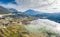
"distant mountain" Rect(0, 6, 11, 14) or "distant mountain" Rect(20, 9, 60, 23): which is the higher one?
"distant mountain" Rect(0, 6, 11, 14)

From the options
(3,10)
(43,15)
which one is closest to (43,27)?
(43,15)

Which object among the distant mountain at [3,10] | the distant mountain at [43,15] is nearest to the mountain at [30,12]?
the distant mountain at [43,15]

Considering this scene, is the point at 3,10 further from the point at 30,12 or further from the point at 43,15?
the point at 43,15

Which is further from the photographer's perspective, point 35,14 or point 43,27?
point 35,14

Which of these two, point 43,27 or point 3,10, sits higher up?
point 3,10

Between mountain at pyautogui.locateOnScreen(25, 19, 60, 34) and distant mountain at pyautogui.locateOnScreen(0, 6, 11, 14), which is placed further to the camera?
distant mountain at pyautogui.locateOnScreen(0, 6, 11, 14)

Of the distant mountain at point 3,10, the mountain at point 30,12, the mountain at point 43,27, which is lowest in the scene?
the mountain at point 43,27

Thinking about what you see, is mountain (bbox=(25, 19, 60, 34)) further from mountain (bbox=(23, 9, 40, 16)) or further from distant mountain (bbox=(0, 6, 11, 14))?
distant mountain (bbox=(0, 6, 11, 14))

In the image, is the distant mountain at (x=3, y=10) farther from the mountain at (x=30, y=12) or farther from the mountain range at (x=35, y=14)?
the mountain at (x=30, y=12)

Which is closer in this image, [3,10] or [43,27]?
[43,27]

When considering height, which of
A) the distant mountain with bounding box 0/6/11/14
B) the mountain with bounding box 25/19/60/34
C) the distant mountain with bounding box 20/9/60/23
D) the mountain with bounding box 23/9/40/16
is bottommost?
the mountain with bounding box 25/19/60/34

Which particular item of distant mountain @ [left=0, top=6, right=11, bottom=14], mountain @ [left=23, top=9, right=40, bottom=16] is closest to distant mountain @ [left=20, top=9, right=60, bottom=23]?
mountain @ [left=23, top=9, right=40, bottom=16]
